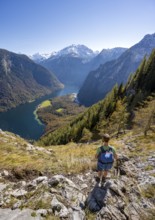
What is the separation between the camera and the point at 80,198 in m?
9.72

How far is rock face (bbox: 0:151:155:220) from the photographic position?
8601 millimetres

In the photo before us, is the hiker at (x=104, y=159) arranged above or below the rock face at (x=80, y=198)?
above

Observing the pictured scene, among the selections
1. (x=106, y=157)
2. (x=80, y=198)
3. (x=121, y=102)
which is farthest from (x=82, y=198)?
(x=121, y=102)

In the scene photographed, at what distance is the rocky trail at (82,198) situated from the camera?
8570 millimetres

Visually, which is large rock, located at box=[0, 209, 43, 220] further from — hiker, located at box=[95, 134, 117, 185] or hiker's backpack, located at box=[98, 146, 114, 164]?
hiker's backpack, located at box=[98, 146, 114, 164]

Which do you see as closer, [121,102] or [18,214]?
[18,214]

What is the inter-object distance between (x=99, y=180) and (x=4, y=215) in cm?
508

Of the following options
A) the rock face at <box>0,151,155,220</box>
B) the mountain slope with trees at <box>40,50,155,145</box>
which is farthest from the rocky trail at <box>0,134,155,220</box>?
the mountain slope with trees at <box>40,50,155,145</box>

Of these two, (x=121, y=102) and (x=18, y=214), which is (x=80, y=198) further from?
(x=121, y=102)

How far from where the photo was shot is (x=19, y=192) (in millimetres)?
10516

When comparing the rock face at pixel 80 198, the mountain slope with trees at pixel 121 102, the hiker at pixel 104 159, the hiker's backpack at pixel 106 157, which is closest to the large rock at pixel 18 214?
the rock face at pixel 80 198

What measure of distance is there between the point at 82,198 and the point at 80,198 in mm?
102

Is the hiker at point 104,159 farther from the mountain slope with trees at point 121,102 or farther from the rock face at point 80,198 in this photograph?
the mountain slope with trees at point 121,102


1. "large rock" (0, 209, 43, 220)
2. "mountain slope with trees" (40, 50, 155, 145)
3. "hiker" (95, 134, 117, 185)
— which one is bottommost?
"mountain slope with trees" (40, 50, 155, 145)
